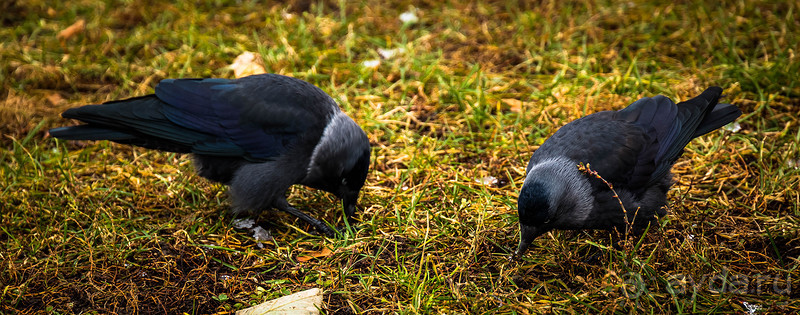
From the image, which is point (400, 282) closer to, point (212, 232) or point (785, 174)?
point (212, 232)

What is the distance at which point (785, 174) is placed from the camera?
3959 mm

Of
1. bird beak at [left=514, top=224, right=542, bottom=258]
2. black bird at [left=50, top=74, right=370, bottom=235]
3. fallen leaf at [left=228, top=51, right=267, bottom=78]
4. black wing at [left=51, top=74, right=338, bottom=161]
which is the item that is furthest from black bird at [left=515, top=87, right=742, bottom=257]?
fallen leaf at [left=228, top=51, right=267, bottom=78]

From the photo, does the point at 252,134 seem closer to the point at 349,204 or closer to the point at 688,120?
the point at 349,204

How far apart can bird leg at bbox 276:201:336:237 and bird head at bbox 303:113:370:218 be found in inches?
6.6

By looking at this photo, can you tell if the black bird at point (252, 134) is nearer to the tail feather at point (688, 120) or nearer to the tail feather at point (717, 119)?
the tail feather at point (688, 120)

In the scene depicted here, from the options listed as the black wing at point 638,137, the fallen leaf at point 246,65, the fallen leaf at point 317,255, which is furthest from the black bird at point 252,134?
the fallen leaf at point 246,65

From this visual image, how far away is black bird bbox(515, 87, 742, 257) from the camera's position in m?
3.29

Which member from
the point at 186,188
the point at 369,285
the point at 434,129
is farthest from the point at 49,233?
the point at 434,129

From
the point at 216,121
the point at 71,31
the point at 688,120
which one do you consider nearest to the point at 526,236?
the point at 688,120

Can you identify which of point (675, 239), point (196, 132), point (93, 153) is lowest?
point (93, 153)

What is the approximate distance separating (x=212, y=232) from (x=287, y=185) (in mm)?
543

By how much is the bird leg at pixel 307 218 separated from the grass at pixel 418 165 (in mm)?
99

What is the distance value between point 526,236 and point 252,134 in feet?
5.81

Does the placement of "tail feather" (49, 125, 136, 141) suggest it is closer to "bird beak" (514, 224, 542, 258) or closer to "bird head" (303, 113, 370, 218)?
"bird head" (303, 113, 370, 218)
